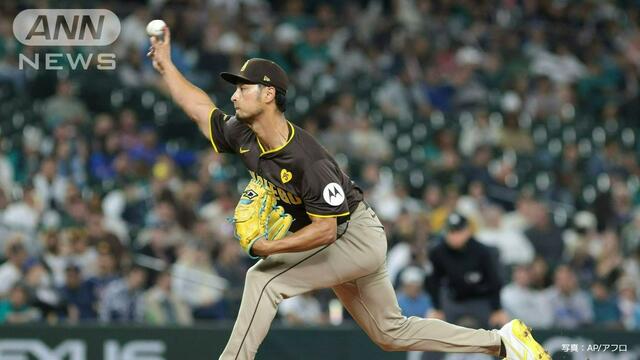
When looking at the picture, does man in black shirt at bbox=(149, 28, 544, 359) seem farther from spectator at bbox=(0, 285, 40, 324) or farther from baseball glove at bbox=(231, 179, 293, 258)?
spectator at bbox=(0, 285, 40, 324)

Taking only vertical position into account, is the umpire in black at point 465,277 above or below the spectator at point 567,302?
above

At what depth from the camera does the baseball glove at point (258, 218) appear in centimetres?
636

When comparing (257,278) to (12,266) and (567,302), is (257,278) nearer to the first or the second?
(12,266)

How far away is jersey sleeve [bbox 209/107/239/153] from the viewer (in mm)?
6754

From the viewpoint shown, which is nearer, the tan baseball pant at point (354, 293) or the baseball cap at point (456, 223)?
the tan baseball pant at point (354, 293)

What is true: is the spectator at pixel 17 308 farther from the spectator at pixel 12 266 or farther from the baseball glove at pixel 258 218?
the baseball glove at pixel 258 218

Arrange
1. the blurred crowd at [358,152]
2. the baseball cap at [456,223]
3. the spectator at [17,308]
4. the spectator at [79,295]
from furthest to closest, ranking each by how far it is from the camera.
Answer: the blurred crowd at [358,152] < the spectator at [79,295] < the spectator at [17,308] < the baseball cap at [456,223]

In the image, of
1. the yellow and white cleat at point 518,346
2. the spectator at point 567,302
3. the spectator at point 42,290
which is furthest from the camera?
the spectator at point 567,302

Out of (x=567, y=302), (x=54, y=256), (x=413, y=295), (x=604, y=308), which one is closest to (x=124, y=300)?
(x=54, y=256)

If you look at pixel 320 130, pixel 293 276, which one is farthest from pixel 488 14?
pixel 293 276

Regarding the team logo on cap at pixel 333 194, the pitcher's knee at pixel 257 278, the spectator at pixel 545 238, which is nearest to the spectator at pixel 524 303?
the spectator at pixel 545 238

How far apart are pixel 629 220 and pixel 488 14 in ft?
17.7

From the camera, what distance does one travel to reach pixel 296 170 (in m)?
6.44

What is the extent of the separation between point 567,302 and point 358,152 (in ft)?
11.7
